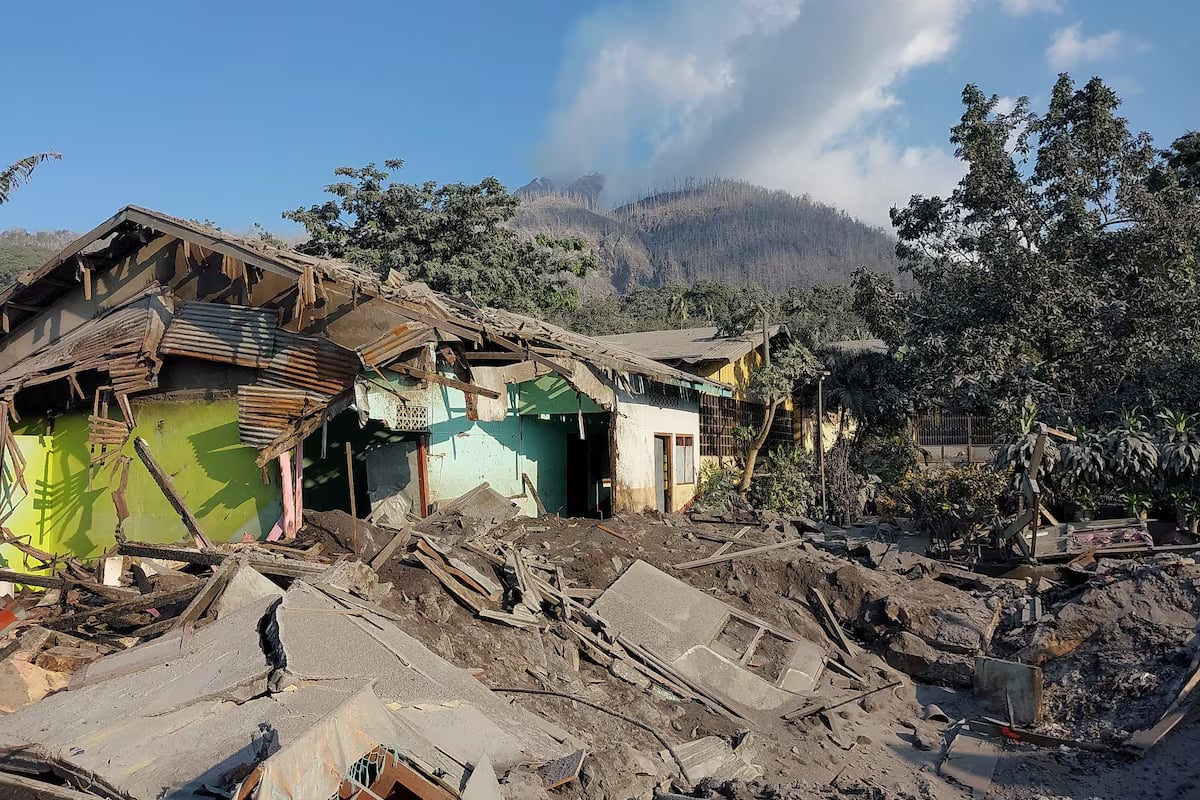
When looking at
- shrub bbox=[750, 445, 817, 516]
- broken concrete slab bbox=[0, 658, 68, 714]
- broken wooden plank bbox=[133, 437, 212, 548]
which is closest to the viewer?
broken concrete slab bbox=[0, 658, 68, 714]

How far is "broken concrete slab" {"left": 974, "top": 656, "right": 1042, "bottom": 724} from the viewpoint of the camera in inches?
309

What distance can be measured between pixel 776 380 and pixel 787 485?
7.97 ft

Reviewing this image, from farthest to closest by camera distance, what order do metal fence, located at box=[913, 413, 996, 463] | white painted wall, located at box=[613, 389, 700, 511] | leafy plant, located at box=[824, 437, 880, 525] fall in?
metal fence, located at box=[913, 413, 996, 463] < leafy plant, located at box=[824, 437, 880, 525] < white painted wall, located at box=[613, 389, 700, 511]

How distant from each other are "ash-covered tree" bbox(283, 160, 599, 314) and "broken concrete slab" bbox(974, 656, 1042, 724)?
Result: 59.4 ft

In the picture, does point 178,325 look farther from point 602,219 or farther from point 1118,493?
point 602,219

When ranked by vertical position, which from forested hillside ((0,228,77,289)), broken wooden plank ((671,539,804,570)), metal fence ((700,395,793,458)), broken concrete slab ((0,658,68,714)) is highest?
forested hillside ((0,228,77,289))

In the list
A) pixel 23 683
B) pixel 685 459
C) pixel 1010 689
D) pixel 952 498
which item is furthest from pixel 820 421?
pixel 23 683

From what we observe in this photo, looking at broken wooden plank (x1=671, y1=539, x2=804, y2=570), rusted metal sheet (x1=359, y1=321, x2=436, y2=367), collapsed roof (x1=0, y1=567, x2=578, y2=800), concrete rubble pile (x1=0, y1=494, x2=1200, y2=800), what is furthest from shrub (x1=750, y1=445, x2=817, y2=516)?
collapsed roof (x1=0, y1=567, x2=578, y2=800)

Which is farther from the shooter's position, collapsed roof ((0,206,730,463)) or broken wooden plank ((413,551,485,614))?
collapsed roof ((0,206,730,463))

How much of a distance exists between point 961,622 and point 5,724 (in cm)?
914

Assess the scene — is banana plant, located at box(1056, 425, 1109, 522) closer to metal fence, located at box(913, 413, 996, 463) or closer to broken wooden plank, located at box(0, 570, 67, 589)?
metal fence, located at box(913, 413, 996, 463)

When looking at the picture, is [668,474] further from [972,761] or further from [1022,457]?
[972,761]

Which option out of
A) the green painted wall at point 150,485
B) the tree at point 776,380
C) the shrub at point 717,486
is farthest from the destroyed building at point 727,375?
the green painted wall at point 150,485

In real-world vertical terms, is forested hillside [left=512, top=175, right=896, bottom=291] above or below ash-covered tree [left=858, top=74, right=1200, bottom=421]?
above
